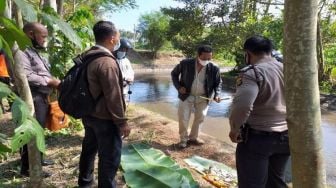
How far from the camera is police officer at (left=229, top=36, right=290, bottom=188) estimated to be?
2.91 metres

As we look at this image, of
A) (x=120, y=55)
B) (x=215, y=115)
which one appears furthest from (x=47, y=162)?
(x=215, y=115)

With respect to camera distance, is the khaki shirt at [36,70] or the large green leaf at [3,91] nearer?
the large green leaf at [3,91]

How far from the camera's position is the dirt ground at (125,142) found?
4.22m

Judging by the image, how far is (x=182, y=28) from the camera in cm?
1869

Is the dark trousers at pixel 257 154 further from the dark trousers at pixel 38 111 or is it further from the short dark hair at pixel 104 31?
the dark trousers at pixel 38 111

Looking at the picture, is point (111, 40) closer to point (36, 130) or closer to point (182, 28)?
point (36, 130)

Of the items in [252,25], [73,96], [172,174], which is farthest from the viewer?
[252,25]

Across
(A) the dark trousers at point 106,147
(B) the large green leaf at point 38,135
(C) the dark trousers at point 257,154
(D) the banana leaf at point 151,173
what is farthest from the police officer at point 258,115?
(B) the large green leaf at point 38,135

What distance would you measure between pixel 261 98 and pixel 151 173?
1.52 meters

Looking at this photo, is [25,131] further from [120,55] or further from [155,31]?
[155,31]

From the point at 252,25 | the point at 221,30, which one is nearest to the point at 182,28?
the point at 221,30

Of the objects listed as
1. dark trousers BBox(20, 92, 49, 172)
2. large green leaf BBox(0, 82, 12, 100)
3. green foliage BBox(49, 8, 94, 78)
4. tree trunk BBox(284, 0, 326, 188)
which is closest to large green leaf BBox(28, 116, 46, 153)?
large green leaf BBox(0, 82, 12, 100)

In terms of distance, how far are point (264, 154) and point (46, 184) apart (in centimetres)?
226

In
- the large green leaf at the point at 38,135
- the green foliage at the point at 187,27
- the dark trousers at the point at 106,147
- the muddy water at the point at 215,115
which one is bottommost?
the muddy water at the point at 215,115
